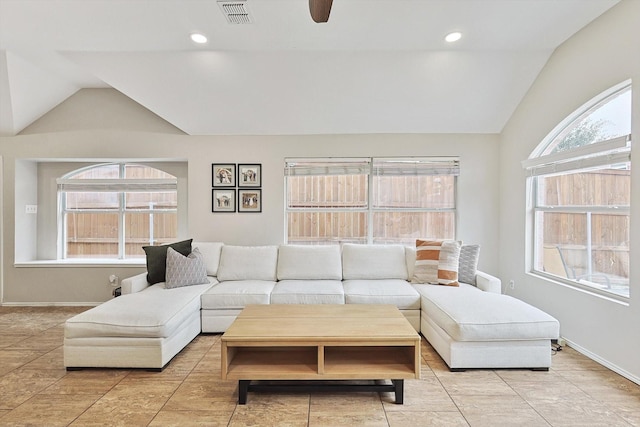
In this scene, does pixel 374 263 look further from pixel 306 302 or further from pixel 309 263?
pixel 306 302

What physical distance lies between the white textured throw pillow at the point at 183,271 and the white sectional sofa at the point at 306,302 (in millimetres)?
108

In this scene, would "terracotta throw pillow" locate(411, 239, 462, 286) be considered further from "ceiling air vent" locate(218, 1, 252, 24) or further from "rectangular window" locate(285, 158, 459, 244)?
Answer: "ceiling air vent" locate(218, 1, 252, 24)

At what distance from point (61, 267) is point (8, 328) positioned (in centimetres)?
100

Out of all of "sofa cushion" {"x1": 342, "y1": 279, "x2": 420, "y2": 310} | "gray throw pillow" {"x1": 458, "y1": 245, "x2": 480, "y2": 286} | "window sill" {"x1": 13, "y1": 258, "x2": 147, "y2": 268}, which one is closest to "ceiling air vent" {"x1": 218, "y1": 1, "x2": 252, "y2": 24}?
"sofa cushion" {"x1": 342, "y1": 279, "x2": 420, "y2": 310}

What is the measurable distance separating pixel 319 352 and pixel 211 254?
2312 mm

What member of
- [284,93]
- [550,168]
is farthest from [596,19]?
[284,93]

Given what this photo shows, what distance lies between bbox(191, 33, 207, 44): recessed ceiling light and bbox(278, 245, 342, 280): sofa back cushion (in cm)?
232

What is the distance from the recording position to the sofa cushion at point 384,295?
11.1 feet

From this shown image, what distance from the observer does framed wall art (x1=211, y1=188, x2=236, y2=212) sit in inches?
177

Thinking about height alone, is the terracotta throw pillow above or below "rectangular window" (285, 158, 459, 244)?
below

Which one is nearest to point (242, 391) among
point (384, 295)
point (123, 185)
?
point (384, 295)

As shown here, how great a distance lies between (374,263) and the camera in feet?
13.2

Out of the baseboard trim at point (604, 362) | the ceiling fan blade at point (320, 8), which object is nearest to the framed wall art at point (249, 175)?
the ceiling fan blade at point (320, 8)

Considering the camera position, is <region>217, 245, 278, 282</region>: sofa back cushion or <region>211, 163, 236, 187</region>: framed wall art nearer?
<region>217, 245, 278, 282</region>: sofa back cushion
